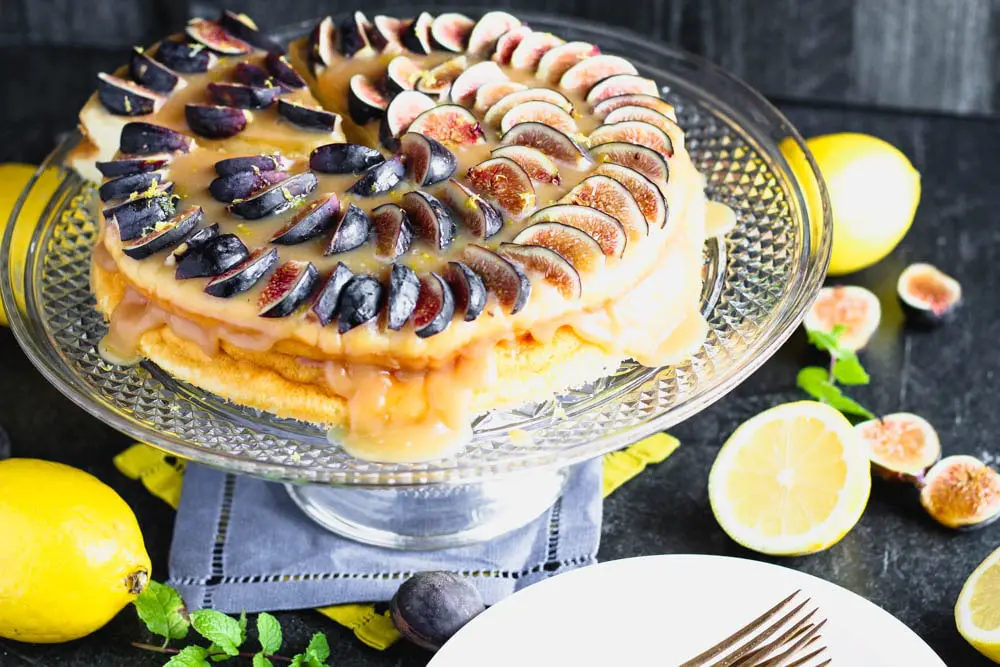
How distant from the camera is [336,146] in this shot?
3.66 metres

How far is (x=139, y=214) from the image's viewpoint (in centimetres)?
352

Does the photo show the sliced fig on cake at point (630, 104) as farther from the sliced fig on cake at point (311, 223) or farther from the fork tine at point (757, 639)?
the fork tine at point (757, 639)

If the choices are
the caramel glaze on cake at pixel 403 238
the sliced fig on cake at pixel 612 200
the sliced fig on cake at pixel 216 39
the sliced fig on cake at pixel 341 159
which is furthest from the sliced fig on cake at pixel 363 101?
the sliced fig on cake at pixel 612 200

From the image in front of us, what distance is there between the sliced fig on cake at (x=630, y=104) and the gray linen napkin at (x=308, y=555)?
3.79ft

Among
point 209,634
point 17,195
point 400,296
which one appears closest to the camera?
point 400,296

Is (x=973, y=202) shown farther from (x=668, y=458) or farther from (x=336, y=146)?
(x=336, y=146)

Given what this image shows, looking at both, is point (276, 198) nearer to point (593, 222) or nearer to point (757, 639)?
point (593, 222)

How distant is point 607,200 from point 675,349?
470 millimetres

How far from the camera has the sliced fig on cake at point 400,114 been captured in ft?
12.6

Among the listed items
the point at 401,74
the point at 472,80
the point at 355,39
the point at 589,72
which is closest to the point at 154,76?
the point at 355,39

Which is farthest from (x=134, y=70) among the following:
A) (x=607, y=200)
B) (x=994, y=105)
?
(x=994, y=105)

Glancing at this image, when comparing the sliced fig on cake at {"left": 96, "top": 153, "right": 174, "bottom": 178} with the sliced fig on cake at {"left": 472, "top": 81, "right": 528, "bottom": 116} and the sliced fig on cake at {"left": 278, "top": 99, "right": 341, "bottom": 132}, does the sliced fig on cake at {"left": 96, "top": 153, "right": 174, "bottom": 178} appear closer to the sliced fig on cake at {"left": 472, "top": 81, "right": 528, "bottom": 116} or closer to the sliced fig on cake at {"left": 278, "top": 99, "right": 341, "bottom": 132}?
the sliced fig on cake at {"left": 278, "top": 99, "right": 341, "bottom": 132}

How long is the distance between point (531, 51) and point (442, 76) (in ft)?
1.07

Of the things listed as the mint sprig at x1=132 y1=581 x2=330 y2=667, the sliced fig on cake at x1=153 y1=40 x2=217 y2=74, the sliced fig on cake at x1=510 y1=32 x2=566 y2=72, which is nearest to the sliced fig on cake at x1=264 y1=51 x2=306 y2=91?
the sliced fig on cake at x1=153 y1=40 x2=217 y2=74
